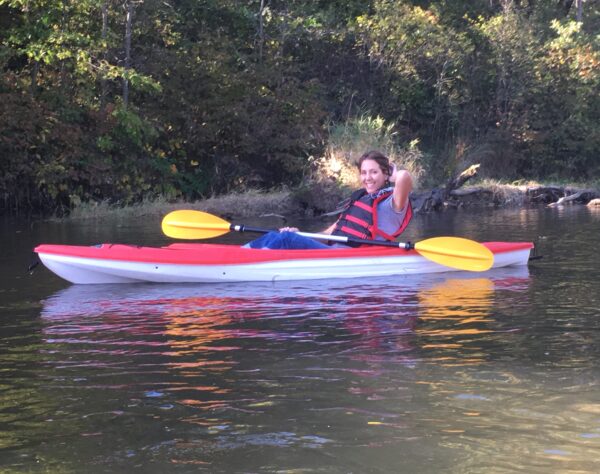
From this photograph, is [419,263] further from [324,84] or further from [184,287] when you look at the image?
[324,84]

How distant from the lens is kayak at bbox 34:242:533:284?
8664mm

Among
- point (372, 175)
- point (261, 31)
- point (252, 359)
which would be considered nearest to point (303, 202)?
point (261, 31)

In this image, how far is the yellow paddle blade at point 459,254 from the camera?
894cm

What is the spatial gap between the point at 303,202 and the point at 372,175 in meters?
10.3

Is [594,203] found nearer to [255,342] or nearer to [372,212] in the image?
[372,212]

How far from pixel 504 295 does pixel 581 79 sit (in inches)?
775

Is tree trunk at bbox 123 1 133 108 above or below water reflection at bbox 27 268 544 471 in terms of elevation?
above

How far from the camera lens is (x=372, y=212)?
29.5ft

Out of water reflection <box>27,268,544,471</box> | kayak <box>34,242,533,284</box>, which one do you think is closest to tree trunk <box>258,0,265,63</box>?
kayak <box>34,242,533,284</box>

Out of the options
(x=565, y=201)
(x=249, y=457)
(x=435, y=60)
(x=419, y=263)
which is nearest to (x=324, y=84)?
(x=435, y=60)

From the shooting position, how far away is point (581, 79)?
26.4m

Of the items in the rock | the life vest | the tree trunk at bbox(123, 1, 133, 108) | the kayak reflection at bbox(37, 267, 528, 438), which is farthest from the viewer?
the rock

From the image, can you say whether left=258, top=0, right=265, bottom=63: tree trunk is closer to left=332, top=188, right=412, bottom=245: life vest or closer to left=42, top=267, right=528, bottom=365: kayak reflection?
left=332, top=188, right=412, bottom=245: life vest

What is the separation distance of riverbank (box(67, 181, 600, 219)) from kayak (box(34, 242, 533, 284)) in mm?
8768
